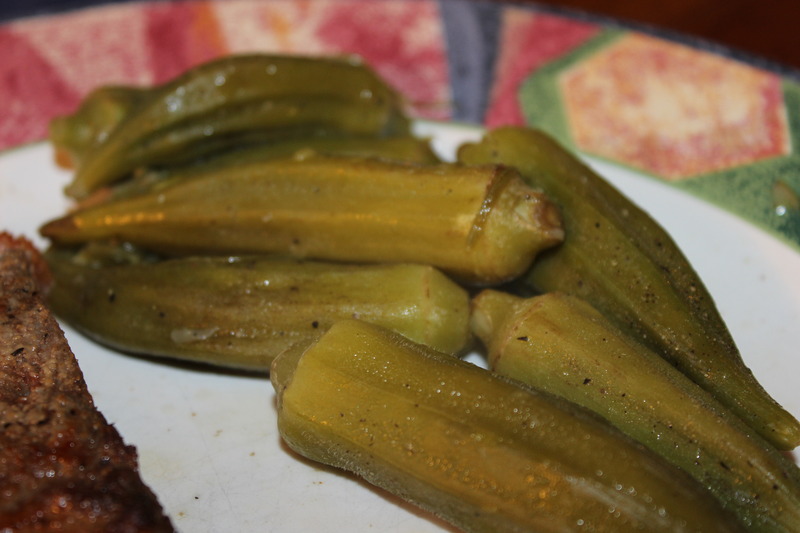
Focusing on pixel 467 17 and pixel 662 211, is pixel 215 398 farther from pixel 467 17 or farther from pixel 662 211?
pixel 467 17

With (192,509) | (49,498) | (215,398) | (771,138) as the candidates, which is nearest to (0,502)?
(49,498)

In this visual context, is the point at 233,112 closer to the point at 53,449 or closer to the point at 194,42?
the point at 194,42

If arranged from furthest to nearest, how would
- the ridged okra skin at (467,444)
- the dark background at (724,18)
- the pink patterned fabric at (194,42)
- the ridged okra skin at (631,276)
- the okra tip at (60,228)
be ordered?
the dark background at (724,18) < the pink patterned fabric at (194,42) < the okra tip at (60,228) < the ridged okra skin at (631,276) < the ridged okra skin at (467,444)

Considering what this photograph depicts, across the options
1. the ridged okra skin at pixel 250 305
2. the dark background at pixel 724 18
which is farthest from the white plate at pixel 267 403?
the dark background at pixel 724 18

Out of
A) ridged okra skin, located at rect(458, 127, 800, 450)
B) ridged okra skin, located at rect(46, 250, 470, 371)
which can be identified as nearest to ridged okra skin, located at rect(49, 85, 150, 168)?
ridged okra skin, located at rect(46, 250, 470, 371)

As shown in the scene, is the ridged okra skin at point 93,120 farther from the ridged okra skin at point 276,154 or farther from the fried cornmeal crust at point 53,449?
the fried cornmeal crust at point 53,449
